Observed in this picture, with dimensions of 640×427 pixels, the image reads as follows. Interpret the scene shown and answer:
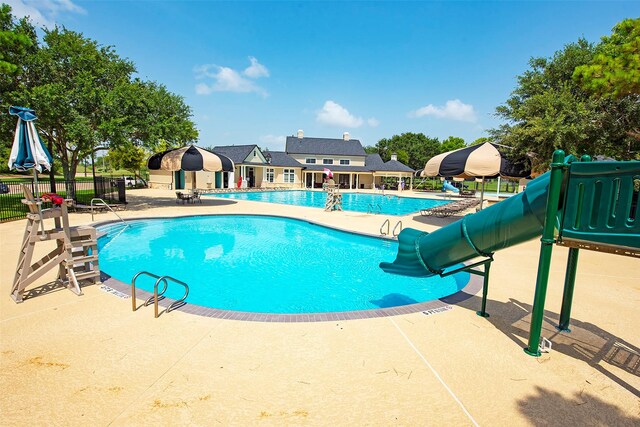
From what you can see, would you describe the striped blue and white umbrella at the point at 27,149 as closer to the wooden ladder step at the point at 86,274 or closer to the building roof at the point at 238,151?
the wooden ladder step at the point at 86,274

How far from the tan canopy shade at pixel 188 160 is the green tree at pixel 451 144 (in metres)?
57.5

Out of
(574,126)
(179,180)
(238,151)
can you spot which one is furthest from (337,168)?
(574,126)

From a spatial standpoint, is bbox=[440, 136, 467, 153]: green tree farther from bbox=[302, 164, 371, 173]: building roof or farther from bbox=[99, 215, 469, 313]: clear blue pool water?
bbox=[99, 215, 469, 313]: clear blue pool water

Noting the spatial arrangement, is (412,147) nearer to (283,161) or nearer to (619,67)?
(283,161)

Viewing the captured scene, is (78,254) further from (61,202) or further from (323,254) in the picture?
(323,254)

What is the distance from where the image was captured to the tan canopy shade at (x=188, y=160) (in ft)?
59.0

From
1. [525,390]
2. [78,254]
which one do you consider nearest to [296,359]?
[525,390]

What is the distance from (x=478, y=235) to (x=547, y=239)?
3.18ft

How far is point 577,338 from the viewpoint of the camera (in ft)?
15.2

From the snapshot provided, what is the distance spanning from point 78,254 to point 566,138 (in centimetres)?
1913

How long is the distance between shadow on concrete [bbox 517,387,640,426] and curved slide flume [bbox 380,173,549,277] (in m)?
1.88

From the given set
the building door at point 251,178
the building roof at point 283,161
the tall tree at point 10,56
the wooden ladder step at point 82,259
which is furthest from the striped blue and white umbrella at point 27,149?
the building roof at point 283,161

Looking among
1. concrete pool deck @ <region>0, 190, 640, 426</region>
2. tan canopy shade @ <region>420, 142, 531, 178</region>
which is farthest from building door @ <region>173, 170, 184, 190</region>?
concrete pool deck @ <region>0, 190, 640, 426</region>

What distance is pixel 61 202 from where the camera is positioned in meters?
5.90
